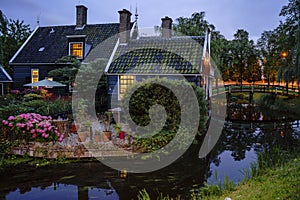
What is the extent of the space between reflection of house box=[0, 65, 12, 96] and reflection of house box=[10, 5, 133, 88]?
1.87ft

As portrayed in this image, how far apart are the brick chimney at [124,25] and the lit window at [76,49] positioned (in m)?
3.29

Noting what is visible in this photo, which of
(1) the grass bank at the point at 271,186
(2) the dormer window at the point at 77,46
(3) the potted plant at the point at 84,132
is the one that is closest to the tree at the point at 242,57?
(2) the dormer window at the point at 77,46

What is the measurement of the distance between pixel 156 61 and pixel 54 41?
32.9ft

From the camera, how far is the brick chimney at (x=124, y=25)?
61.7 feet

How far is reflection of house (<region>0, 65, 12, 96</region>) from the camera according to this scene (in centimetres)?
2038

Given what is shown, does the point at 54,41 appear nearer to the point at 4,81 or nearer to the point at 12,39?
the point at 4,81

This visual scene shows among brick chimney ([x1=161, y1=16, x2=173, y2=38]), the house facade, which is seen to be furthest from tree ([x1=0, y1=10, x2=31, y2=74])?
brick chimney ([x1=161, y1=16, x2=173, y2=38])

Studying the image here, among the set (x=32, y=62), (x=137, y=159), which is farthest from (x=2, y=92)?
(x=137, y=159)

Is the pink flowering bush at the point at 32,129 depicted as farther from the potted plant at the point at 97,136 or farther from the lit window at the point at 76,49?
the lit window at the point at 76,49

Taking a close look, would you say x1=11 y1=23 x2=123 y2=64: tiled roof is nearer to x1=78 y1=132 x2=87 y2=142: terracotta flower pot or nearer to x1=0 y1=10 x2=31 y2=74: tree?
x1=0 y1=10 x2=31 y2=74: tree

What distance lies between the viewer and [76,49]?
66.0 ft

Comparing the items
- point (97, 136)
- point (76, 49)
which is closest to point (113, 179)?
point (97, 136)

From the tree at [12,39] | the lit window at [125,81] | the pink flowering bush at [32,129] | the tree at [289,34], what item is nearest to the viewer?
the pink flowering bush at [32,129]

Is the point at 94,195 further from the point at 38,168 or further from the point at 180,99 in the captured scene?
the point at 180,99
